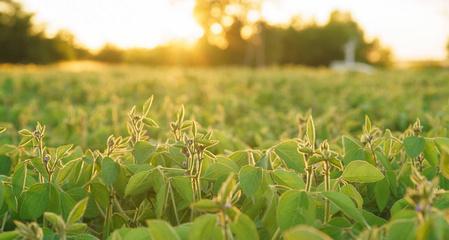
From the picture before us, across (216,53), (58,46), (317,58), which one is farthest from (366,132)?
(317,58)

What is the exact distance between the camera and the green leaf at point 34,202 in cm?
110

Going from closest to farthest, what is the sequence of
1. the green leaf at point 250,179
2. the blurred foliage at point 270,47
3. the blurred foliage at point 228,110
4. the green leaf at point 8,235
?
the green leaf at point 8,235 → the green leaf at point 250,179 → the blurred foliage at point 228,110 → the blurred foliage at point 270,47

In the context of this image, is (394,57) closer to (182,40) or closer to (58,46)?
(182,40)

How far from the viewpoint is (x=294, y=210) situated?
3.01 feet

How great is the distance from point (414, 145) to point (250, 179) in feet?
1.23

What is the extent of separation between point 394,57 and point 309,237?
64620mm

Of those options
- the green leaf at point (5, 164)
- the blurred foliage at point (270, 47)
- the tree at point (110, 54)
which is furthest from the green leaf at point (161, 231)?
the tree at point (110, 54)

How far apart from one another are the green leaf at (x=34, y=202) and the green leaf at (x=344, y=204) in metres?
0.55

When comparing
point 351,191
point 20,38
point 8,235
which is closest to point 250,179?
point 351,191

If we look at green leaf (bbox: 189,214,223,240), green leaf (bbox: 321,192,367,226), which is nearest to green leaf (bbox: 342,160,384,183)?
green leaf (bbox: 321,192,367,226)

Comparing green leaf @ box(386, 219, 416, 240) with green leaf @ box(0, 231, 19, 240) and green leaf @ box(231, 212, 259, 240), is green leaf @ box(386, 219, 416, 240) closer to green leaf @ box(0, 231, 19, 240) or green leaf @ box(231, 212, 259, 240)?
green leaf @ box(231, 212, 259, 240)

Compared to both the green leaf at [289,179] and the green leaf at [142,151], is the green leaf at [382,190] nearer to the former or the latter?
the green leaf at [289,179]

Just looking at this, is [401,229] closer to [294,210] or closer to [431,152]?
[294,210]

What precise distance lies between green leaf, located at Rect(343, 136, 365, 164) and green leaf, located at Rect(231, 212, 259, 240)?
46 centimetres
